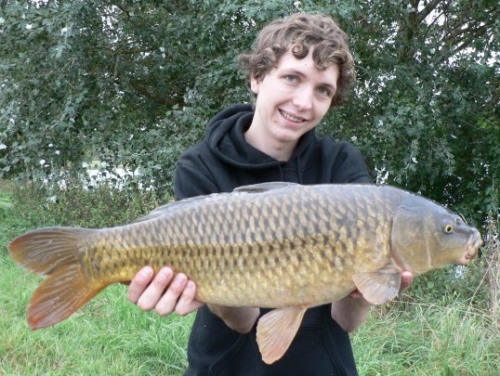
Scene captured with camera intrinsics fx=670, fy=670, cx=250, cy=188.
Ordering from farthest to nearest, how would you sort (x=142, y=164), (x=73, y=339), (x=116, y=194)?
(x=116, y=194) → (x=142, y=164) → (x=73, y=339)

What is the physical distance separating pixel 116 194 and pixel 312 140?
11.0 ft

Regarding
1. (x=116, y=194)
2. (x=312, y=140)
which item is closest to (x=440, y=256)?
(x=312, y=140)

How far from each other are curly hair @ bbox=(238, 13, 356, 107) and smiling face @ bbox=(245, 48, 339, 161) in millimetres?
17

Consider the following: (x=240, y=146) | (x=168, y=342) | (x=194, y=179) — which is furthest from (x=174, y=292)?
(x=168, y=342)

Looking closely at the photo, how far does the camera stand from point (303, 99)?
150cm

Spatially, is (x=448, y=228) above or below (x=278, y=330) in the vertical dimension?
above

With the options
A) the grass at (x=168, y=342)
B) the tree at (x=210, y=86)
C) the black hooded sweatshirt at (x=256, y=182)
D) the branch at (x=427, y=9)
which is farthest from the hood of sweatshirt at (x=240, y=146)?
the branch at (x=427, y=9)

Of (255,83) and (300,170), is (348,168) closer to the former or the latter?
(300,170)

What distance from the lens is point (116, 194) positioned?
4.81 m

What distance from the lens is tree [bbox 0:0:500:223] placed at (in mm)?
4344

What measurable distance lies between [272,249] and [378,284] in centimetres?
21

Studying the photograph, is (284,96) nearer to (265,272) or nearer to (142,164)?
(265,272)

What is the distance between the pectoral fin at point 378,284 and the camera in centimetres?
125

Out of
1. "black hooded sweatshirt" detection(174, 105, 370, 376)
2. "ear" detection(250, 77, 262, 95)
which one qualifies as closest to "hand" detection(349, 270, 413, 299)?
"black hooded sweatshirt" detection(174, 105, 370, 376)
